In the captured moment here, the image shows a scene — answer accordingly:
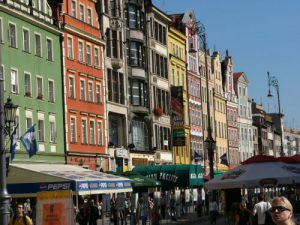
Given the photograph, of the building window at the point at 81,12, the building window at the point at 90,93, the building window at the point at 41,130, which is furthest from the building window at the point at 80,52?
the building window at the point at 41,130

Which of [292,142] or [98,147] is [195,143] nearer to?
[98,147]

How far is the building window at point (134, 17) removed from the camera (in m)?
69.3

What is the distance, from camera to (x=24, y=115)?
4875 cm

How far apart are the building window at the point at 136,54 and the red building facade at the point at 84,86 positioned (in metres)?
6.57

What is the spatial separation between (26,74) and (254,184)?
26.5 metres

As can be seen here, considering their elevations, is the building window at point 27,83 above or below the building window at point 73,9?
below

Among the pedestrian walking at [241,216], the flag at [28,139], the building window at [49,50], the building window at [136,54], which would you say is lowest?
the pedestrian walking at [241,216]

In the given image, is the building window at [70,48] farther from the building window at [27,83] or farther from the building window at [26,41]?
the building window at [27,83]

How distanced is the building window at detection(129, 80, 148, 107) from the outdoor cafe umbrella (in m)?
41.6

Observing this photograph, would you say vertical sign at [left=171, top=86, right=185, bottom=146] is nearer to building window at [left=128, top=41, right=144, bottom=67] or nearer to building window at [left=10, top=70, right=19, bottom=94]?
building window at [left=128, top=41, right=144, bottom=67]

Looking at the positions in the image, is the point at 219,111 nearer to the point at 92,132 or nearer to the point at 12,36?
the point at 92,132

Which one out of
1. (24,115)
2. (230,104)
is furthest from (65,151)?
(230,104)

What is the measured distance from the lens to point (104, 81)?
205ft

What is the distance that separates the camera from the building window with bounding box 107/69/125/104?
2506 inches
